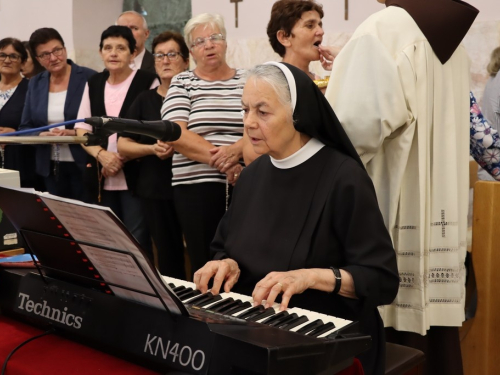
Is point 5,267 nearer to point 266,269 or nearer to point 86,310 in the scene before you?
point 86,310

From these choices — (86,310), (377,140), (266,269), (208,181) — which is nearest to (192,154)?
(208,181)

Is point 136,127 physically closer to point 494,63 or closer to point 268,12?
point 494,63

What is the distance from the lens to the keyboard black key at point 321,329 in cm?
164

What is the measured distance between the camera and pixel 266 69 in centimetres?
232

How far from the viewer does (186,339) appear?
152 centimetres

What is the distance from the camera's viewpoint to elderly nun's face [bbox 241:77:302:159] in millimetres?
2303

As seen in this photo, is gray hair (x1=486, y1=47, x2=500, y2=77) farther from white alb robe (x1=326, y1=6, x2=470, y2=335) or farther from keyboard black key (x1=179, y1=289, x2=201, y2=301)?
keyboard black key (x1=179, y1=289, x2=201, y2=301)

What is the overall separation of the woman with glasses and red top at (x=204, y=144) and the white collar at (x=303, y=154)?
1.37 meters

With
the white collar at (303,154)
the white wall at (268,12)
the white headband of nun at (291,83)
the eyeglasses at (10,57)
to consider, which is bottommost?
the white collar at (303,154)

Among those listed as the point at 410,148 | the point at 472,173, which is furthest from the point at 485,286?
the point at 472,173

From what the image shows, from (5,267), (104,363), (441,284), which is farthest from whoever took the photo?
(441,284)

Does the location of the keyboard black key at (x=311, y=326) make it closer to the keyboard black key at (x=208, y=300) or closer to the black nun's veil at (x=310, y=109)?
the keyboard black key at (x=208, y=300)

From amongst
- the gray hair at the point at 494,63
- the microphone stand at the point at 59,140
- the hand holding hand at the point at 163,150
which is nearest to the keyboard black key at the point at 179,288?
the microphone stand at the point at 59,140

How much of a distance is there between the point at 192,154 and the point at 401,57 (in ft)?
4.59
